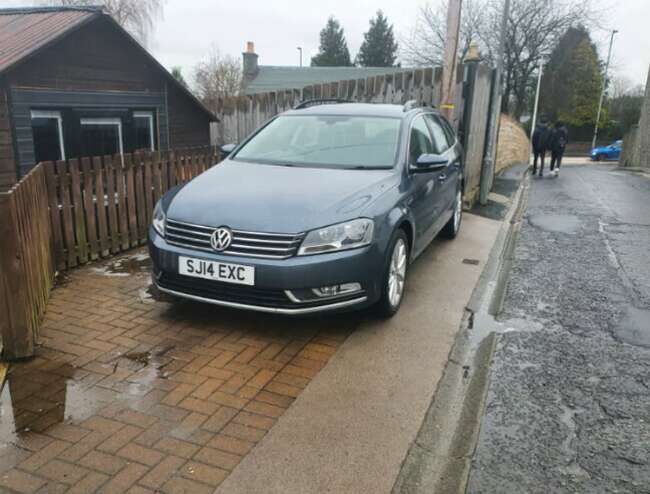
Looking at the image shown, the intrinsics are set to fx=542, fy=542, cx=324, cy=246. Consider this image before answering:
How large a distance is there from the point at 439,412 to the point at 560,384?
1.00 meters

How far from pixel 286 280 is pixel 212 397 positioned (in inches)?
37.1

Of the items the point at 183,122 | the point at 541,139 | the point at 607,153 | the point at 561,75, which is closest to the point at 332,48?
the point at 561,75

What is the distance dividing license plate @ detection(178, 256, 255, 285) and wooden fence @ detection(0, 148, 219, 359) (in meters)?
1.07

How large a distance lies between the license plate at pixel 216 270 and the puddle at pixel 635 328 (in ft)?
10.2

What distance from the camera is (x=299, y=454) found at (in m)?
2.81

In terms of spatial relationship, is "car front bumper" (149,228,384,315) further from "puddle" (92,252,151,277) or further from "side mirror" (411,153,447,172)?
"puddle" (92,252,151,277)

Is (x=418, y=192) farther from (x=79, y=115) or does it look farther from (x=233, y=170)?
(x=79, y=115)

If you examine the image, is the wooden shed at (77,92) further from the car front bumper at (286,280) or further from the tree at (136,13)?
the tree at (136,13)

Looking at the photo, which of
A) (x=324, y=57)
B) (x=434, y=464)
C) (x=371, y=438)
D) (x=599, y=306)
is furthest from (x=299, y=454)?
(x=324, y=57)

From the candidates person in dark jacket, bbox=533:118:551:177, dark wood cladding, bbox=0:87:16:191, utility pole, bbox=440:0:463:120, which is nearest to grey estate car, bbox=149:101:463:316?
utility pole, bbox=440:0:463:120

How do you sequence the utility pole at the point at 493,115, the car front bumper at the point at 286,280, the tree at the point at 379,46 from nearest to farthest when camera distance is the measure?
the car front bumper at the point at 286,280
the utility pole at the point at 493,115
the tree at the point at 379,46

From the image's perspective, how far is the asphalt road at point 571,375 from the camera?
9.20 ft

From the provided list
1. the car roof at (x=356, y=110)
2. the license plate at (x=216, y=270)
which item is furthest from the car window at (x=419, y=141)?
the license plate at (x=216, y=270)

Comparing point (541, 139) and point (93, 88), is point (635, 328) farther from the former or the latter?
point (541, 139)
